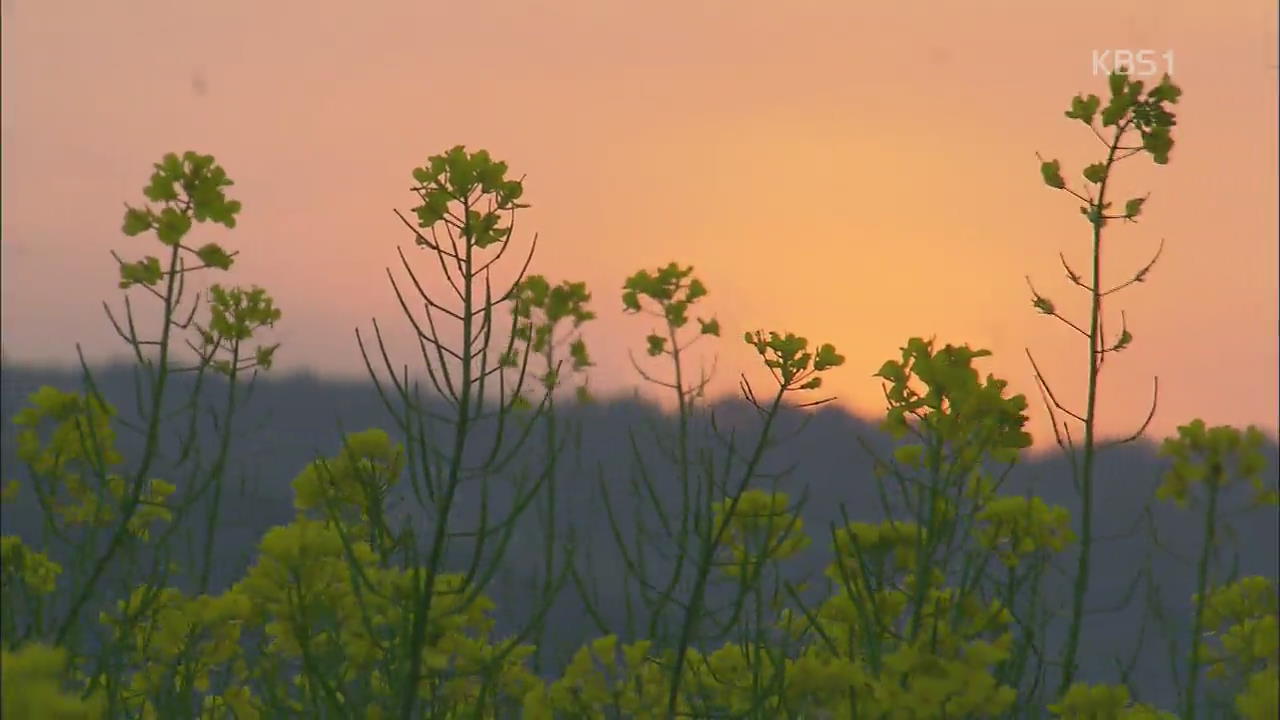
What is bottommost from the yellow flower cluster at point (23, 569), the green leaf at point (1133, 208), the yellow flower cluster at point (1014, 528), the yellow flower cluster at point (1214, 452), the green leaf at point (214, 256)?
the yellow flower cluster at point (23, 569)

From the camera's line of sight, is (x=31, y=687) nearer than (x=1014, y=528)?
Yes

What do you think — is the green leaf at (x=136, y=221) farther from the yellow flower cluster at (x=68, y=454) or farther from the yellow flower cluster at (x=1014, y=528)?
the yellow flower cluster at (x=1014, y=528)

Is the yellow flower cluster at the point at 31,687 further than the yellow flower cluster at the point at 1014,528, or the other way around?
the yellow flower cluster at the point at 1014,528

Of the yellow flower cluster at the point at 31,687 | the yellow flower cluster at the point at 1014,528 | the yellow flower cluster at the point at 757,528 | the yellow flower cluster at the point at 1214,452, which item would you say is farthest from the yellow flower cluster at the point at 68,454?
the yellow flower cluster at the point at 1214,452

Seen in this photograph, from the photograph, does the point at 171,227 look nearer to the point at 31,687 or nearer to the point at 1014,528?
the point at 31,687

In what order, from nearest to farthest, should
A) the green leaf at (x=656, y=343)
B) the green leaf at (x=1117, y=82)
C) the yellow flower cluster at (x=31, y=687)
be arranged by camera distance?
the yellow flower cluster at (x=31, y=687)
the green leaf at (x=1117, y=82)
the green leaf at (x=656, y=343)

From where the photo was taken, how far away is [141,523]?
3.65m

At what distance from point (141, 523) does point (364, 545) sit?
145 cm

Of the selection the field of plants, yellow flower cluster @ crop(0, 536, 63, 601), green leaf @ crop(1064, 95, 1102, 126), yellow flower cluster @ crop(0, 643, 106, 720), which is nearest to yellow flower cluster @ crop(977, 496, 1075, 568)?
the field of plants

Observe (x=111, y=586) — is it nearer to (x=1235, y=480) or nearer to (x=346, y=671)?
(x=346, y=671)

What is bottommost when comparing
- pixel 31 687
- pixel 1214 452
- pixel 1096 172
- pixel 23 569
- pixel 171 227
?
pixel 23 569

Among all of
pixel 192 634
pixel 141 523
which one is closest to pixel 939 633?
pixel 192 634

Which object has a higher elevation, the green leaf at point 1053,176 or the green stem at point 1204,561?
the green leaf at point 1053,176

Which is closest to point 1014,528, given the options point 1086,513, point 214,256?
point 1086,513
